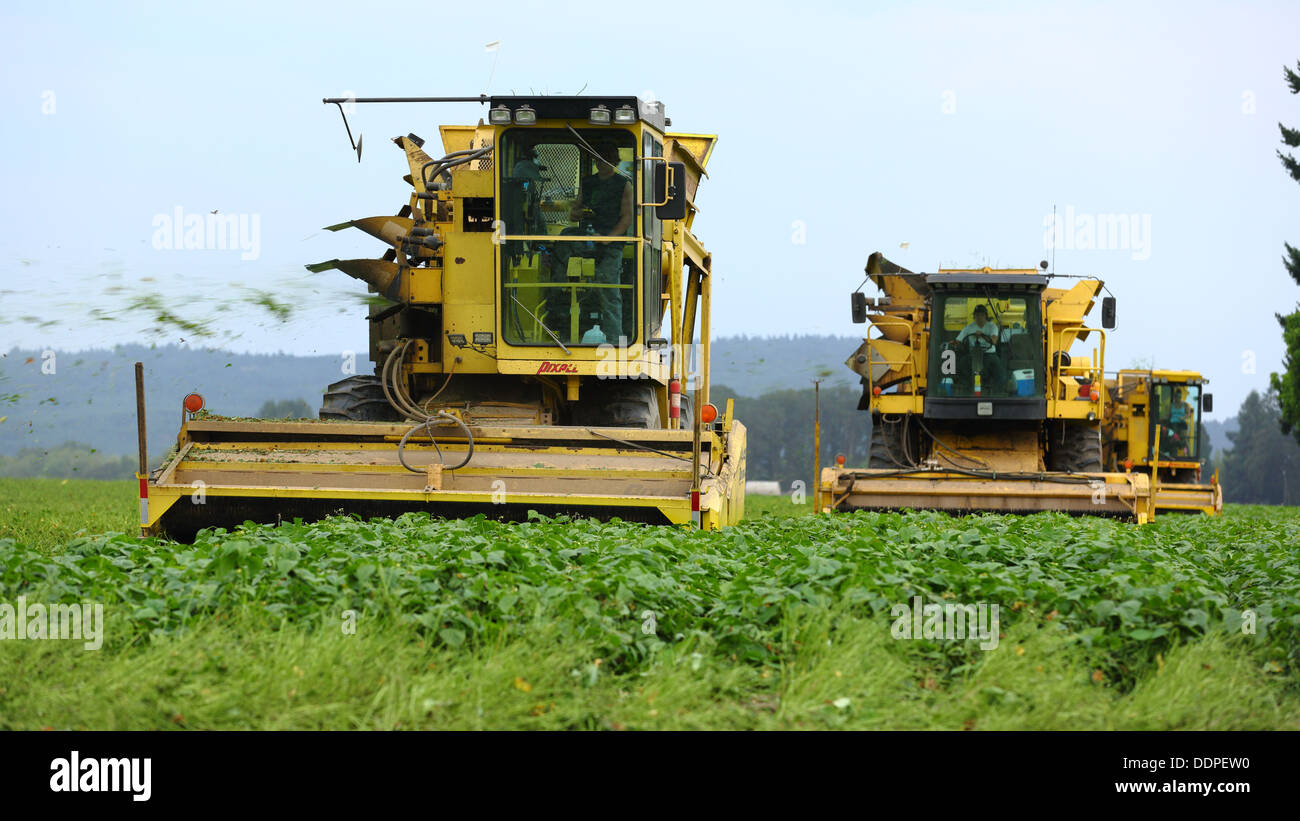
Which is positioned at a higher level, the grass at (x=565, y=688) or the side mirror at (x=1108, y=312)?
the side mirror at (x=1108, y=312)

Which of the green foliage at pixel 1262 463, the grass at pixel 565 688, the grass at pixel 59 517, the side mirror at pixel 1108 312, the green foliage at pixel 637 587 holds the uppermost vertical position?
the side mirror at pixel 1108 312

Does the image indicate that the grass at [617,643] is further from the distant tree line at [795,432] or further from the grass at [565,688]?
the distant tree line at [795,432]

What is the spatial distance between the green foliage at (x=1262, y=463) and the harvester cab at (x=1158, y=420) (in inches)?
2245

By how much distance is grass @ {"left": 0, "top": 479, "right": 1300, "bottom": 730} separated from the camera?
5.77m

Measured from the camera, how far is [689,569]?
7723mm

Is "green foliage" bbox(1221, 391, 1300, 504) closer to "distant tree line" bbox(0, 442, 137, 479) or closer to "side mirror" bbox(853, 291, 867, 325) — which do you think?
"distant tree line" bbox(0, 442, 137, 479)

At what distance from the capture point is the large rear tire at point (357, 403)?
12.4 m

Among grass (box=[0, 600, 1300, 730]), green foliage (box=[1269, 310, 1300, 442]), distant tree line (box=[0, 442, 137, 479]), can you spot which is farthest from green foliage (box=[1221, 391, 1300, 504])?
grass (box=[0, 600, 1300, 730])

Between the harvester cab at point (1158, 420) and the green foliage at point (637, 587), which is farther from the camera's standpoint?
the harvester cab at point (1158, 420)

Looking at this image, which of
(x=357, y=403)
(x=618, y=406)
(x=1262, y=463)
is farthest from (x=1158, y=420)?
(x=1262, y=463)

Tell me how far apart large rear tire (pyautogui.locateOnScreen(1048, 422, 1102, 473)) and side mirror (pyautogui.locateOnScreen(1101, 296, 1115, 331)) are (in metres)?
1.43

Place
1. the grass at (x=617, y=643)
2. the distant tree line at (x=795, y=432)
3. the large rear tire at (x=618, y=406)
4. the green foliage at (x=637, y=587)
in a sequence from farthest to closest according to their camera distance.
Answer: the distant tree line at (x=795, y=432)
the large rear tire at (x=618, y=406)
the green foliage at (x=637, y=587)
the grass at (x=617, y=643)

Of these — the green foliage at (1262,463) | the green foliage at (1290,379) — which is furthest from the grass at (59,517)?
the green foliage at (1262,463)
